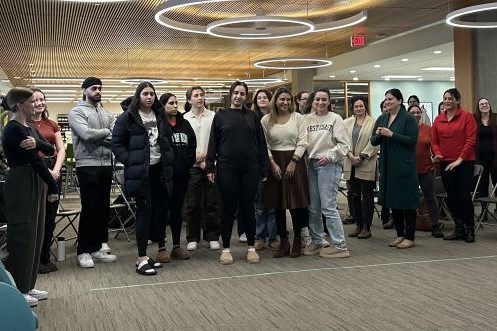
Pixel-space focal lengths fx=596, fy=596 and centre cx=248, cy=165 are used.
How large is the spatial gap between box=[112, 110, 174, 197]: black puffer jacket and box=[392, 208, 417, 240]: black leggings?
8.03 feet

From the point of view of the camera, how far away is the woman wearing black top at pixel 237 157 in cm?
523

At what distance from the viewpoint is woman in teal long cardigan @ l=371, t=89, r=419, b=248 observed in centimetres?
582

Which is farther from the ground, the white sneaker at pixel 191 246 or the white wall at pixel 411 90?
the white wall at pixel 411 90

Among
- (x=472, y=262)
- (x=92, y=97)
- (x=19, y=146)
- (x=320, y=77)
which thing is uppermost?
(x=320, y=77)

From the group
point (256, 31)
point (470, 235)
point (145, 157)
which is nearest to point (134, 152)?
point (145, 157)

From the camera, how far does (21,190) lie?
12.9 ft

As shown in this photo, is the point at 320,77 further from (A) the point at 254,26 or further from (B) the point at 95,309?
(B) the point at 95,309

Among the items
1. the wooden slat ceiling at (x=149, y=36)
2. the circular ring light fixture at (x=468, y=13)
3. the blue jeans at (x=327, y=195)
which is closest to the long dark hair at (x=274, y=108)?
the blue jeans at (x=327, y=195)

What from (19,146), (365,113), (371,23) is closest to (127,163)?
(19,146)

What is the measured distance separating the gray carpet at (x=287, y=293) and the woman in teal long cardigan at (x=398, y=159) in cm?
48

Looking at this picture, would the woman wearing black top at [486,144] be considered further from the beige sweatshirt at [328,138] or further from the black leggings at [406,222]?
the beige sweatshirt at [328,138]

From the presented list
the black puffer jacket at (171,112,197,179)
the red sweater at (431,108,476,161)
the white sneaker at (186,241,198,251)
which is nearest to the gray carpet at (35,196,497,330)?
the white sneaker at (186,241,198,251)

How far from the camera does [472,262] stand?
5.30m

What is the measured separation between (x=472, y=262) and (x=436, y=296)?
135 centimetres
